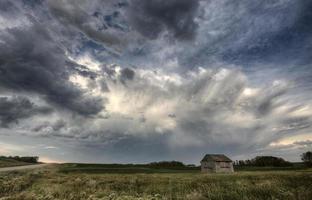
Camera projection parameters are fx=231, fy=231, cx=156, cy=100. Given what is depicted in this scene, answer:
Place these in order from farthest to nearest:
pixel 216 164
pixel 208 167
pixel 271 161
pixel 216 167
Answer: pixel 271 161, pixel 208 167, pixel 216 164, pixel 216 167

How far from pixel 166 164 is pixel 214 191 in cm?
11847

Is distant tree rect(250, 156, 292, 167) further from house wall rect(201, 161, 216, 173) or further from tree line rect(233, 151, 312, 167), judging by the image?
house wall rect(201, 161, 216, 173)

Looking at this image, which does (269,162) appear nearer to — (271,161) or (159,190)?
(271,161)

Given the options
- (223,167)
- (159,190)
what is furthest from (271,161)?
(159,190)

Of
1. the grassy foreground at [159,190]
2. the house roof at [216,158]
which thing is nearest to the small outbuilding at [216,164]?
the house roof at [216,158]

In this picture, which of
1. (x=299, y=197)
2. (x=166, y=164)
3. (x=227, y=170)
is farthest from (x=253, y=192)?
(x=166, y=164)

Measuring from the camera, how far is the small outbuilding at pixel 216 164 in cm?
8431

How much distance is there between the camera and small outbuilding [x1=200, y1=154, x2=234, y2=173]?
84.3 meters

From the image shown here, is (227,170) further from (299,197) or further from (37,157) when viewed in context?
(37,157)

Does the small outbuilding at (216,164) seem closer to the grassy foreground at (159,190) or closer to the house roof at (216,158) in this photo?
the house roof at (216,158)

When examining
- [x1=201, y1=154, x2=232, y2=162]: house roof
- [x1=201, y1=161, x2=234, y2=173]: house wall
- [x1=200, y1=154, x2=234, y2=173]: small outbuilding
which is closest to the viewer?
[x1=201, y1=161, x2=234, y2=173]: house wall

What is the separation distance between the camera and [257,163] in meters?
130

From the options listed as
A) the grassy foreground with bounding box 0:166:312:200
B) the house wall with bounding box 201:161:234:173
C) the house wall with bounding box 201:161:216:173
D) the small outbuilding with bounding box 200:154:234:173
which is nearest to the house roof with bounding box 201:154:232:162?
the small outbuilding with bounding box 200:154:234:173

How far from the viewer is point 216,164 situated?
84625mm
